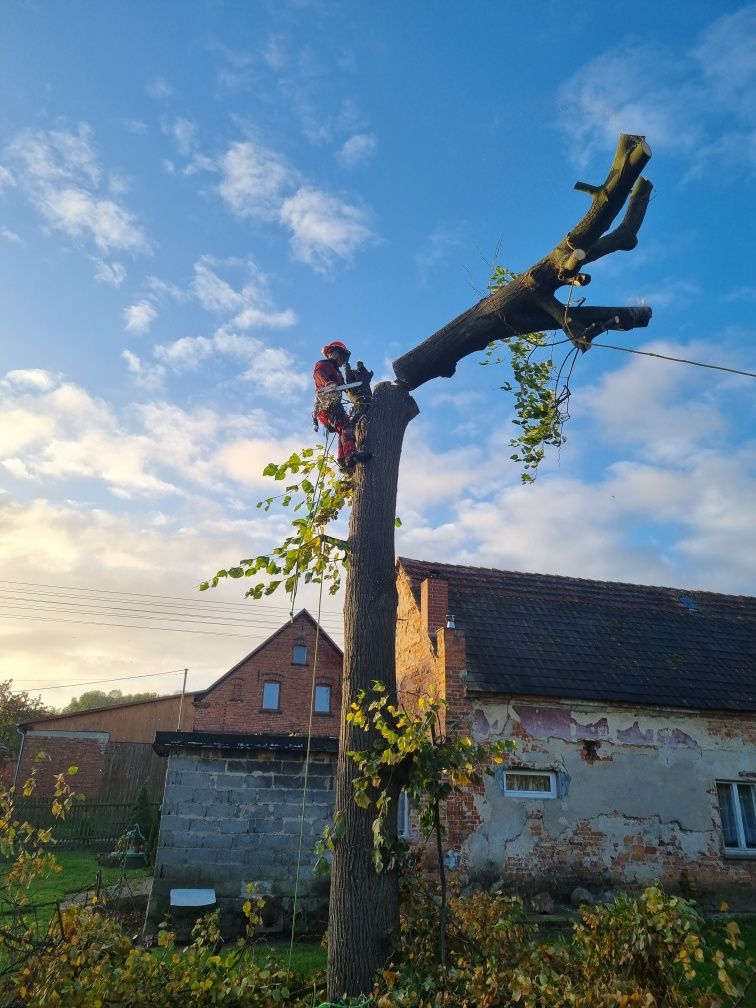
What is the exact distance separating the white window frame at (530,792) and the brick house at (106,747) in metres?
13.1

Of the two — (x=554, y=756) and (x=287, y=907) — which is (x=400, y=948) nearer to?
(x=287, y=907)

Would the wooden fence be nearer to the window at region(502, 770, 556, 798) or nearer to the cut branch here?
the window at region(502, 770, 556, 798)

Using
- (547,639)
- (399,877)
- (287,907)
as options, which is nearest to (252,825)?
(287,907)

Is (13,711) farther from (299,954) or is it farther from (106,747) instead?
(299,954)

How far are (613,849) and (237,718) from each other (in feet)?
59.0

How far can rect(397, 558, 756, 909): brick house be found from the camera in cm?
1127

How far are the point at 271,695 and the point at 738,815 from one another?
18635 mm

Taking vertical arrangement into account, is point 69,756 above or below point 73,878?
above

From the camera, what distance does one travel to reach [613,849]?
11.4 metres

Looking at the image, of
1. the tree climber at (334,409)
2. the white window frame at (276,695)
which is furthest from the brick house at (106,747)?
the tree climber at (334,409)

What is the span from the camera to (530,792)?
11539 millimetres

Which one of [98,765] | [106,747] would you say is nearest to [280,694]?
[106,747]

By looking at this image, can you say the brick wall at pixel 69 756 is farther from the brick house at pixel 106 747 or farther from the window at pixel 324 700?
the window at pixel 324 700

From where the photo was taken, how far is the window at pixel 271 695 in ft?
89.8
